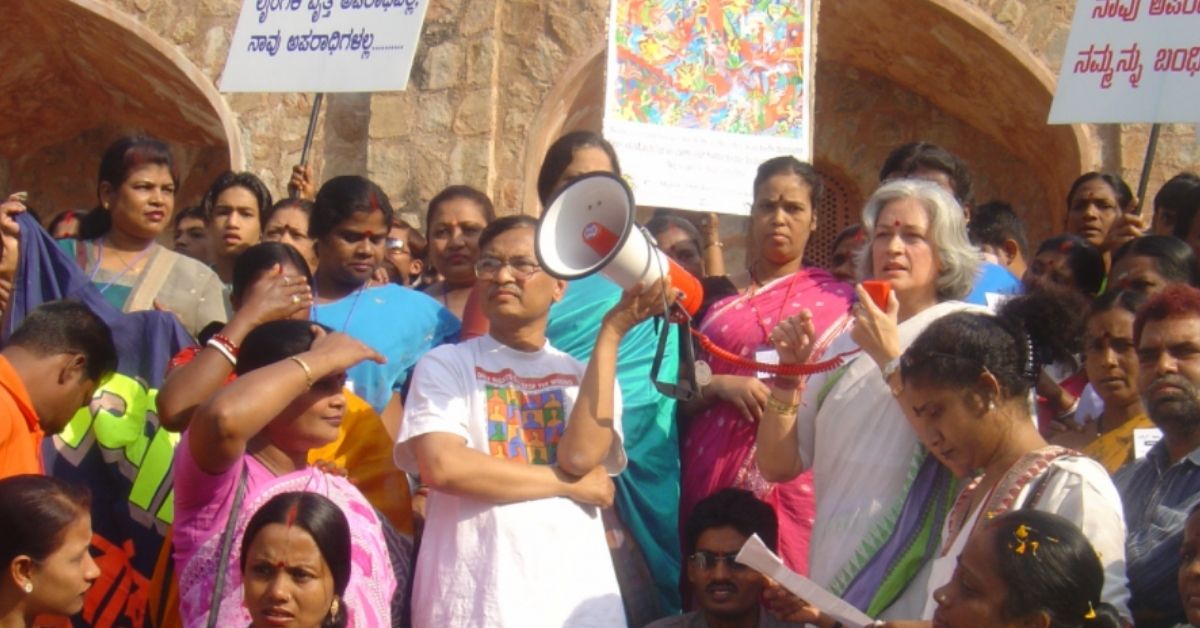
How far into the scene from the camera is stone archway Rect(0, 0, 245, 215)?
30.2ft

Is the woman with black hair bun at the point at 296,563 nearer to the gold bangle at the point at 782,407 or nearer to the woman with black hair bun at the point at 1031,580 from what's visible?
the gold bangle at the point at 782,407

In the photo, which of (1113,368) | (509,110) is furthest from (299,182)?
(1113,368)

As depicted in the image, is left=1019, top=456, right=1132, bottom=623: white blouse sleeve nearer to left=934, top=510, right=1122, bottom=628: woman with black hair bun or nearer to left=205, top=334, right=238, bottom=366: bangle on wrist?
left=934, top=510, right=1122, bottom=628: woman with black hair bun

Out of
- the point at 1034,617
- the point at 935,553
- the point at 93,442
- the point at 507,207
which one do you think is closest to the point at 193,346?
the point at 93,442

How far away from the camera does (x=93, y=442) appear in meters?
4.30

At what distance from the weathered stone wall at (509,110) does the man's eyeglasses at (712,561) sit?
4.63 meters

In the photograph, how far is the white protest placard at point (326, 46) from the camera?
6.46 metres

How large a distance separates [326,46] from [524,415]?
302 cm

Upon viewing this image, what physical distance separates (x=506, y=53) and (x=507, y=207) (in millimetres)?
846

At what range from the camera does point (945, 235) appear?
4012 millimetres

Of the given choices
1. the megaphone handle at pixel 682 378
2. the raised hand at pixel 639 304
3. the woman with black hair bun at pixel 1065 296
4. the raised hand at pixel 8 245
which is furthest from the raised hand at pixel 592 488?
the raised hand at pixel 8 245

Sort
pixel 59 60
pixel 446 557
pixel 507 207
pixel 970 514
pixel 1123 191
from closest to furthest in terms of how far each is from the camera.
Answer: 1. pixel 970 514
2. pixel 446 557
3. pixel 1123 191
4. pixel 507 207
5. pixel 59 60

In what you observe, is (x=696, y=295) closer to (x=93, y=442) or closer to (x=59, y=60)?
(x=93, y=442)
